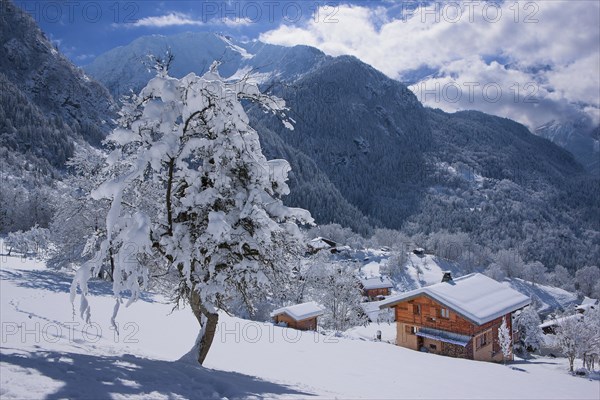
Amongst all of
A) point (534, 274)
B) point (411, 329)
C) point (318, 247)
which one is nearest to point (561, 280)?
point (534, 274)

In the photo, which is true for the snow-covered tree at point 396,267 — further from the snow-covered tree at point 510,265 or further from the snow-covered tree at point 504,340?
the snow-covered tree at point 504,340

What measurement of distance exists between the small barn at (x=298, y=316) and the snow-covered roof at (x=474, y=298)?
27.1 ft

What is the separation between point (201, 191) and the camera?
8.87 m

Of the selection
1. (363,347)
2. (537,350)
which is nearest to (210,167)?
(363,347)

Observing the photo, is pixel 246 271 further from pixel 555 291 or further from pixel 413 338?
pixel 555 291

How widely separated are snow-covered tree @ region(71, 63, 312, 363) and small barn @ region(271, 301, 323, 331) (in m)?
29.5

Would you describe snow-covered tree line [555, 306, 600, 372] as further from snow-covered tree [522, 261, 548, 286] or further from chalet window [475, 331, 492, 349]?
snow-covered tree [522, 261, 548, 286]

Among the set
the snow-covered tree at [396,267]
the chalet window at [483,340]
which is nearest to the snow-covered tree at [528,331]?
the chalet window at [483,340]

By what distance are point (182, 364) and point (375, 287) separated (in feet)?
252

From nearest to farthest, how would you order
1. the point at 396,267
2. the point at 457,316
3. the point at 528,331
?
the point at 457,316 < the point at 528,331 < the point at 396,267

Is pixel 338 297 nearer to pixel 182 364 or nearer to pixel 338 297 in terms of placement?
pixel 338 297

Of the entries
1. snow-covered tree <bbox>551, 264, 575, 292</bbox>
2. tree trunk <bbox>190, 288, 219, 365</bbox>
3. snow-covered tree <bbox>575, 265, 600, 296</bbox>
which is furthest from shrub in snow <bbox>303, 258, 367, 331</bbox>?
snow-covered tree <bbox>575, 265, 600, 296</bbox>

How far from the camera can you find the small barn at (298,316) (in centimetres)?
3825

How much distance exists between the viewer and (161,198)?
33.3ft
